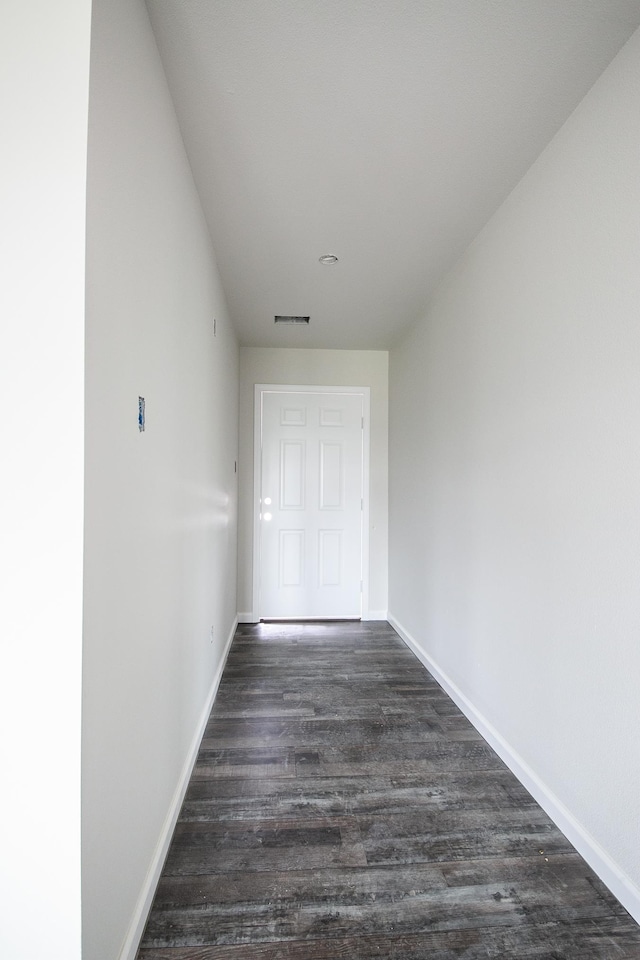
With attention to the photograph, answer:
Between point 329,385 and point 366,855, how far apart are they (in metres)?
3.57

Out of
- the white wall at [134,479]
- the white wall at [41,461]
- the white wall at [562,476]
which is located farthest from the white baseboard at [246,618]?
the white wall at [41,461]

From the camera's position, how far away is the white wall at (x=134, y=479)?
3.18ft

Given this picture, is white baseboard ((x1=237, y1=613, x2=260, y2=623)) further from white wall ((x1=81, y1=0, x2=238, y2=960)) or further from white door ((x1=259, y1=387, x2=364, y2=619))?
white wall ((x1=81, y1=0, x2=238, y2=960))

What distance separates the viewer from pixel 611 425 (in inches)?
58.7

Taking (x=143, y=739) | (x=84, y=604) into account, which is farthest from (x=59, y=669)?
(x=143, y=739)

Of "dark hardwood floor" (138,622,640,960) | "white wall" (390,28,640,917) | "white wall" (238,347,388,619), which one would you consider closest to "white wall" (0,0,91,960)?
"dark hardwood floor" (138,622,640,960)

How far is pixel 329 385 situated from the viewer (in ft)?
14.6

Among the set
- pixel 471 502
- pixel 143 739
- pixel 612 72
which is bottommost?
pixel 143 739

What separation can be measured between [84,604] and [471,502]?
208cm

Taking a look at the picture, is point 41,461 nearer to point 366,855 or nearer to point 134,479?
point 134,479

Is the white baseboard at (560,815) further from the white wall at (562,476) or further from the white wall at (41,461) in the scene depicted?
the white wall at (41,461)

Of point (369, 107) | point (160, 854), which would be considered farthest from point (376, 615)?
point (369, 107)

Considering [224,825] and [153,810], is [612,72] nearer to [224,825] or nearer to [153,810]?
[153,810]

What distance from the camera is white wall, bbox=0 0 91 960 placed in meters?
0.89
